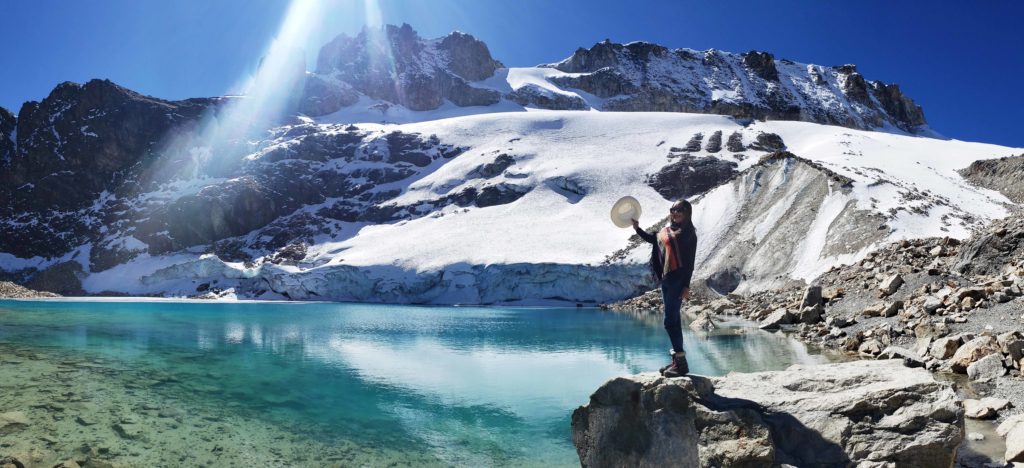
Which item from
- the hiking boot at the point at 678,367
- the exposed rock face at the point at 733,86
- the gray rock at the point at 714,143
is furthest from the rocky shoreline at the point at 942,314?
the exposed rock face at the point at 733,86

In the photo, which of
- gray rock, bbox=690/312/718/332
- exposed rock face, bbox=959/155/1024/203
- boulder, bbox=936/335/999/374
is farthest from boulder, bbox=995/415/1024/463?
exposed rock face, bbox=959/155/1024/203

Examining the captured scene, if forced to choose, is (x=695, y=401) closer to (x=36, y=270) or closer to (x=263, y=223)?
(x=263, y=223)

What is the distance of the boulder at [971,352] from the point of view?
31.0 ft

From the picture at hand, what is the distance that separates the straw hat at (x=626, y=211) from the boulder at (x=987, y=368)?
6699mm

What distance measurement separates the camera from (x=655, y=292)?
44250 millimetres

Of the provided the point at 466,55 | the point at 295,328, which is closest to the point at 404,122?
the point at 466,55

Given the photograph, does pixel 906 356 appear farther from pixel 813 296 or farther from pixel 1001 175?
pixel 1001 175

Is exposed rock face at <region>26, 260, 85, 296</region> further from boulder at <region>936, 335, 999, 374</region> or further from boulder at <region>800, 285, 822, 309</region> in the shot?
boulder at <region>936, 335, 999, 374</region>

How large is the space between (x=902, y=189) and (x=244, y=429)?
128 feet

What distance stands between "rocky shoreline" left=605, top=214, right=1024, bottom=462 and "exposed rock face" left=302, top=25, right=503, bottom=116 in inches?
4953

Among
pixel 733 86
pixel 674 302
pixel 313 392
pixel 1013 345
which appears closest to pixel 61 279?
pixel 313 392

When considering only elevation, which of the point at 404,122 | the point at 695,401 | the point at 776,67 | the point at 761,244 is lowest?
the point at 695,401

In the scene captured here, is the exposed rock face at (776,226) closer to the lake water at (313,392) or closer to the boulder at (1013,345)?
the lake water at (313,392)

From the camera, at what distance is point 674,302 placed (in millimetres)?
6223
